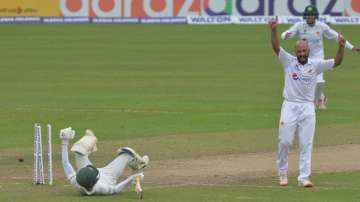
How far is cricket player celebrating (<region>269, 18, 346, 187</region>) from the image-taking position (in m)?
13.6

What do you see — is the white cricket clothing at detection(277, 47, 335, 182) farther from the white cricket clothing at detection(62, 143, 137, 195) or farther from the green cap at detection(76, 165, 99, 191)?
the green cap at detection(76, 165, 99, 191)

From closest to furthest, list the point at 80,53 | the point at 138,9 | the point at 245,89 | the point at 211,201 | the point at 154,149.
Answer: the point at 211,201
the point at 154,149
the point at 245,89
the point at 80,53
the point at 138,9

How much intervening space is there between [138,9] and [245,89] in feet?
105

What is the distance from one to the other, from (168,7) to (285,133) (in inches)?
1759

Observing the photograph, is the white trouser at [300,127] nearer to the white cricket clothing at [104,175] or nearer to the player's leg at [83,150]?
the white cricket clothing at [104,175]

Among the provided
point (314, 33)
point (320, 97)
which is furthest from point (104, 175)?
point (320, 97)

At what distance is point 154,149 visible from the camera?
1728cm

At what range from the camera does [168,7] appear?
57938 millimetres

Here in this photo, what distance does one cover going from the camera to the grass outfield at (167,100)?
547 inches

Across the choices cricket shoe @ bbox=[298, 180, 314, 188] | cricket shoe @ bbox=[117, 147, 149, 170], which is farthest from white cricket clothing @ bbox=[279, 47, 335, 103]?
cricket shoe @ bbox=[117, 147, 149, 170]

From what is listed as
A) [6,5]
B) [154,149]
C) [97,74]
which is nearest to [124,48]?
[97,74]

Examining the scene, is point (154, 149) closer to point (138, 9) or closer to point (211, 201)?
point (211, 201)

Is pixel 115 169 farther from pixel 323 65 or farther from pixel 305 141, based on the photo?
pixel 323 65

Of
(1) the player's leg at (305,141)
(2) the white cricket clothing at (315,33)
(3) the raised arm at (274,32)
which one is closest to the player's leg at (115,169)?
(1) the player's leg at (305,141)
